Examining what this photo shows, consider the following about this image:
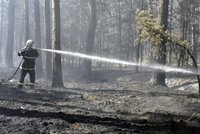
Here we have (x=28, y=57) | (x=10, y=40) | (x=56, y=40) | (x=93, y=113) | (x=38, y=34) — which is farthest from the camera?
(x=10, y=40)

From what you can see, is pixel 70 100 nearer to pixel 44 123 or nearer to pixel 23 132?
pixel 44 123

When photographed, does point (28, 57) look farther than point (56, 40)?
No

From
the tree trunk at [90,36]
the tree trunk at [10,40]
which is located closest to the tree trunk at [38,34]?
the tree trunk at [90,36]

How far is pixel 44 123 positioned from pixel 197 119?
13.0 feet

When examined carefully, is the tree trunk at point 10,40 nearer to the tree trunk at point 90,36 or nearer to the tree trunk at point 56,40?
the tree trunk at point 90,36

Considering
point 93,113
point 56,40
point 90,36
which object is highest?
point 90,36

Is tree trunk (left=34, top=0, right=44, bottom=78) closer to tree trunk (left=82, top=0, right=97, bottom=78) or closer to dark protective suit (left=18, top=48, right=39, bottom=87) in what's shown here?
tree trunk (left=82, top=0, right=97, bottom=78)

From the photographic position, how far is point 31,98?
43.9ft

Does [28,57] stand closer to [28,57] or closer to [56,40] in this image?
[28,57]

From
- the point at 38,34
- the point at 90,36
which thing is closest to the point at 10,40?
the point at 38,34

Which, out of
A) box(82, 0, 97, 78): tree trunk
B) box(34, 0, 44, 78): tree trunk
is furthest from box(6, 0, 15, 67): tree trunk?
box(82, 0, 97, 78): tree trunk

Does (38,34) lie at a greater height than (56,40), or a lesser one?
greater

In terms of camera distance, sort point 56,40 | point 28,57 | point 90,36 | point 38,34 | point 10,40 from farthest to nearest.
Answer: point 10,40
point 38,34
point 90,36
point 56,40
point 28,57

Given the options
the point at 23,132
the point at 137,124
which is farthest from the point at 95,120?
Result: the point at 23,132
